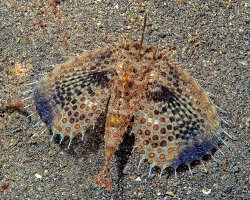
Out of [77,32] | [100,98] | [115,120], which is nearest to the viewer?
[115,120]

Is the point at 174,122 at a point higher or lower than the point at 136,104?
lower

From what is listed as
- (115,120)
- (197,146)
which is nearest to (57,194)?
(115,120)

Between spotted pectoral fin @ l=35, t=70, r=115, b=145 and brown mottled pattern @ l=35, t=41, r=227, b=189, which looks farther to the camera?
spotted pectoral fin @ l=35, t=70, r=115, b=145

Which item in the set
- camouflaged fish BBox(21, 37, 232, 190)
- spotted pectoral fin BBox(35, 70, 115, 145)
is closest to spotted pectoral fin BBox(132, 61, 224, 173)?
camouflaged fish BBox(21, 37, 232, 190)

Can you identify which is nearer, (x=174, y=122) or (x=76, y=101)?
(x=174, y=122)

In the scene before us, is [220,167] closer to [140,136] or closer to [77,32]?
[140,136]

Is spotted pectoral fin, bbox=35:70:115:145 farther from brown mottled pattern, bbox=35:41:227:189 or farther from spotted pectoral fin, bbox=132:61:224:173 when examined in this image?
spotted pectoral fin, bbox=132:61:224:173

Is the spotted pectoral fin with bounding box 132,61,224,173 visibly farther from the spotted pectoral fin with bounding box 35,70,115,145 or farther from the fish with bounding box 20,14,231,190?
the spotted pectoral fin with bounding box 35,70,115,145

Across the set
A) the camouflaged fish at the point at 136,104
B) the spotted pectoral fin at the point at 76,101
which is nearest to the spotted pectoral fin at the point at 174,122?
the camouflaged fish at the point at 136,104

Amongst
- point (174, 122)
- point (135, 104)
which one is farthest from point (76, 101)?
point (174, 122)

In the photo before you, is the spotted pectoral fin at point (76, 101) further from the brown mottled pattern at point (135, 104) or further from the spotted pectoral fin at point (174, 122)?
the spotted pectoral fin at point (174, 122)

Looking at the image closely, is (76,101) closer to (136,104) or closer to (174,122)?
(136,104)
